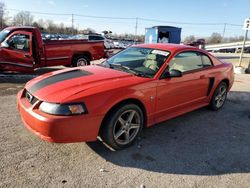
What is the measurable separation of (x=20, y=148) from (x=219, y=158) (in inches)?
115

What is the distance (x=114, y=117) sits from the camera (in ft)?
11.2

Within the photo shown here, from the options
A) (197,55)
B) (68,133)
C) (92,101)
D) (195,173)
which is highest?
(197,55)

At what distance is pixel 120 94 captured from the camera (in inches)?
135

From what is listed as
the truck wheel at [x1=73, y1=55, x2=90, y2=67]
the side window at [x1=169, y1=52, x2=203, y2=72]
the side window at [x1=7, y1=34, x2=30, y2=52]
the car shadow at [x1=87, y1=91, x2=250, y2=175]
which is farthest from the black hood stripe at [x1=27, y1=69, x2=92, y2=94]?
the truck wheel at [x1=73, y1=55, x2=90, y2=67]

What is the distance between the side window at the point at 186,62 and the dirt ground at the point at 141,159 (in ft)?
3.65

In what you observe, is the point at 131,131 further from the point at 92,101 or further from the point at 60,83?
the point at 60,83

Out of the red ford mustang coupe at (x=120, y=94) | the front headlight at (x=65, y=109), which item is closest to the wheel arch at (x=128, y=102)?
the red ford mustang coupe at (x=120, y=94)

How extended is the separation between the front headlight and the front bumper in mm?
52

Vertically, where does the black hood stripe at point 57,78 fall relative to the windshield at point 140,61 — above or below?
below

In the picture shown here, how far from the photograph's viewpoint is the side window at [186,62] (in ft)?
14.4

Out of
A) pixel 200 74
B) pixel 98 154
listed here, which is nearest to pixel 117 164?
pixel 98 154

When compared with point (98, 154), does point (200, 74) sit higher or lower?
higher

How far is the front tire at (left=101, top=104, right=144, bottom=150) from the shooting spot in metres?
3.41

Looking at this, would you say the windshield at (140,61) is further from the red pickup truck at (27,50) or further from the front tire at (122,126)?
the red pickup truck at (27,50)
